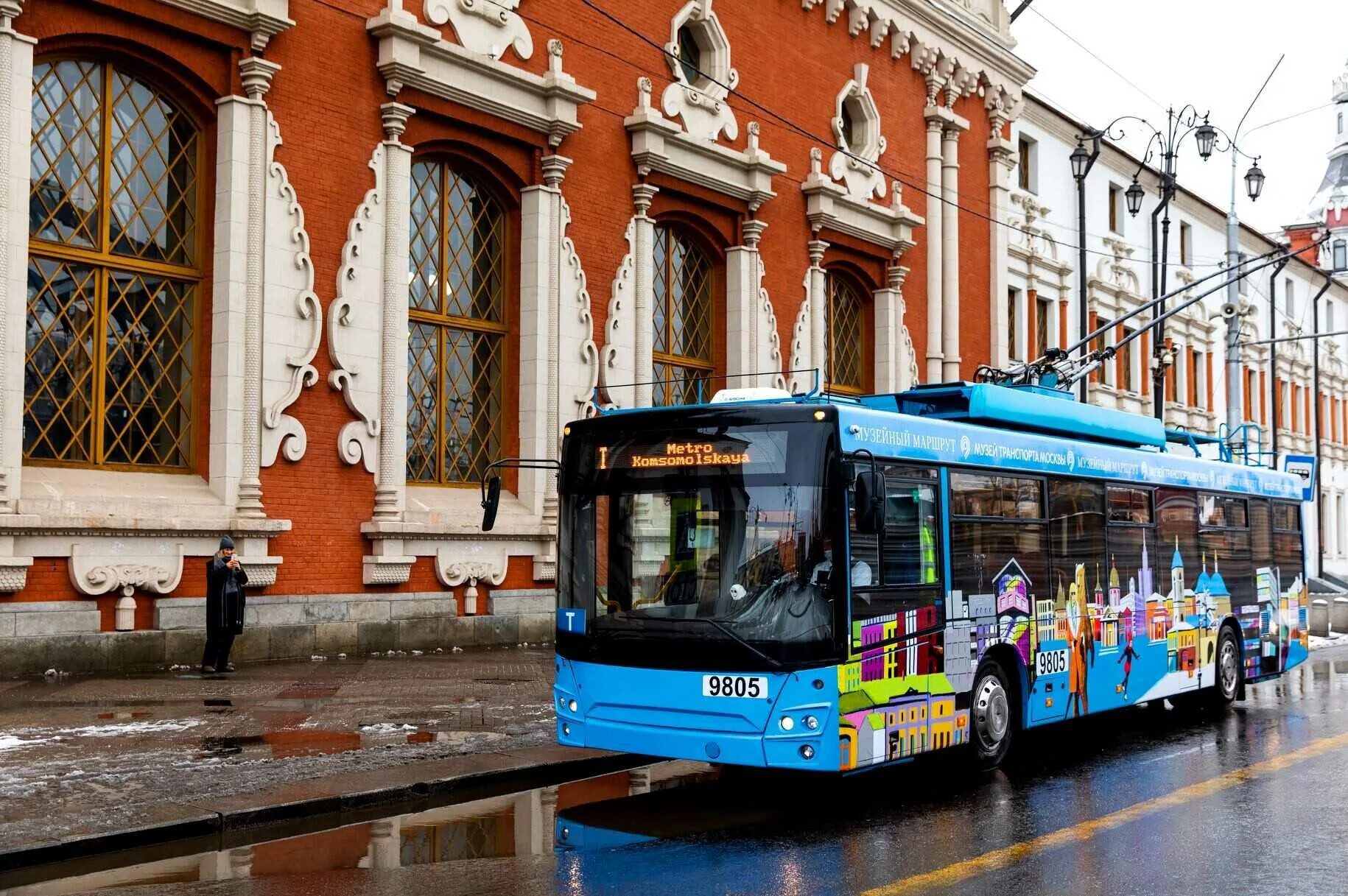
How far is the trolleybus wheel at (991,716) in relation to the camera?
1131 cm

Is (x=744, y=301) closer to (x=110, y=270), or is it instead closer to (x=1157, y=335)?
(x=110, y=270)

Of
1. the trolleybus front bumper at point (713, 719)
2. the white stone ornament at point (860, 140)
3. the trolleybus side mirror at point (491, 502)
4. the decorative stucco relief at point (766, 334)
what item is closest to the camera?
the trolleybus front bumper at point (713, 719)

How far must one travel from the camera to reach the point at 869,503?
9.62 metres

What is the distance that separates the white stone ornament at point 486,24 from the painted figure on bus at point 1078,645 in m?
11.7

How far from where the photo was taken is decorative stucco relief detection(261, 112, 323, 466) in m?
17.4

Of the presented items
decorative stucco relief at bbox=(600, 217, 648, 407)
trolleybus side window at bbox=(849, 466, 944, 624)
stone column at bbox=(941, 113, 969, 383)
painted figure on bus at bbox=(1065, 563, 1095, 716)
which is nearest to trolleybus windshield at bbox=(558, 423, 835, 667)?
trolleybus side window at bbox=(849, 466, 944, 624)

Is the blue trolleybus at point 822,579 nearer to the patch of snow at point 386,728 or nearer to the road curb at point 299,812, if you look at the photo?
the road curb at point 299,812

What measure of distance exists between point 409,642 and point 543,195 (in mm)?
6888

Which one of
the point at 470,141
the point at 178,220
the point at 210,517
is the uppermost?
the point at 470,141

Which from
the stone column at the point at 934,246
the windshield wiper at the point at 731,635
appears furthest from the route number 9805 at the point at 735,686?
A: the stone column at the point at 934,246

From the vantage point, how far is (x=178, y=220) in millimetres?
17188

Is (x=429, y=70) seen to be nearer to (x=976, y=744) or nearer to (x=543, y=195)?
(x=543, y=195)

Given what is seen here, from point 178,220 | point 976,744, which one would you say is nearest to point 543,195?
point 178,220

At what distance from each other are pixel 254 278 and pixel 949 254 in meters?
18.0
